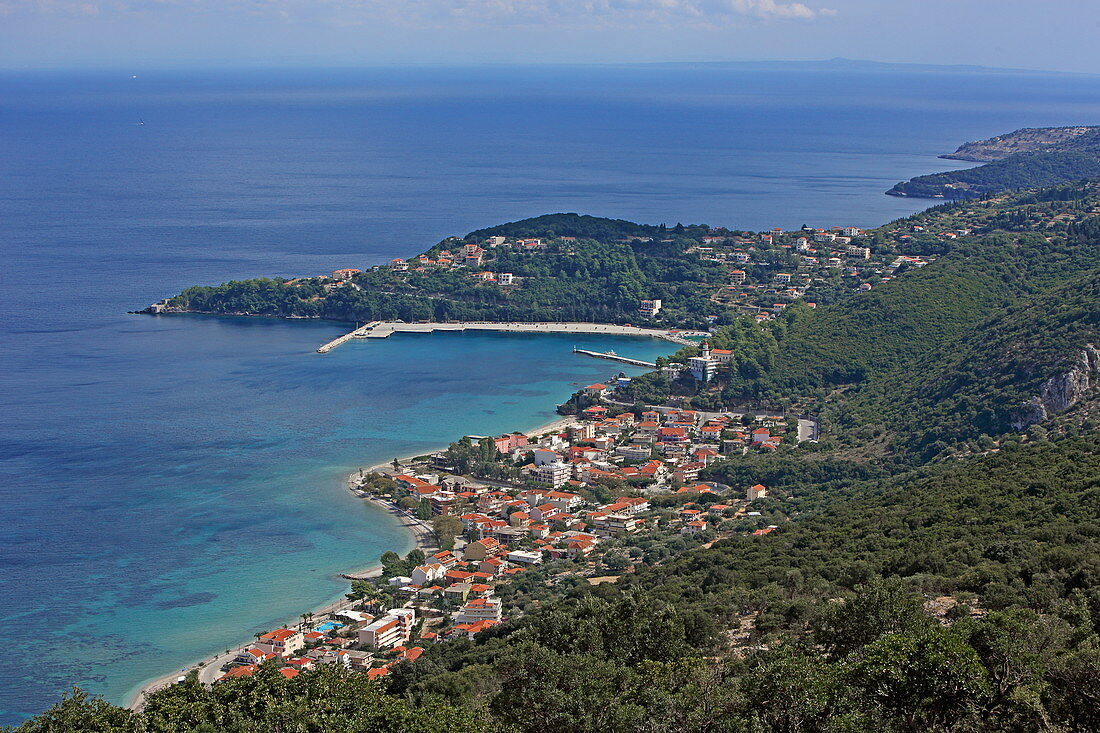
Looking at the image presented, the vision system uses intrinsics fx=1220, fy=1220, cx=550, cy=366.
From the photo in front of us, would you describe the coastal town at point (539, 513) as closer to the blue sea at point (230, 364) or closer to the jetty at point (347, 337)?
the jetty at point (347, 337)

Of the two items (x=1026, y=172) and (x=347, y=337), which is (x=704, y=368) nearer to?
(x=347, y=337)

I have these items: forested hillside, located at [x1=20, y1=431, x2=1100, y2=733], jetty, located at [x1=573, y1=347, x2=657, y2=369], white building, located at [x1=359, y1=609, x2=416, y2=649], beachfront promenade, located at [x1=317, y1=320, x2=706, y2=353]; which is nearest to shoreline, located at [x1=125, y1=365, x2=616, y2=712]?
white building, located at [x1=359, y1=609, x2=416, y2=649]

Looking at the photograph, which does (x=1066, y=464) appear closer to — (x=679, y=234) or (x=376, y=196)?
(x=679, y=234)

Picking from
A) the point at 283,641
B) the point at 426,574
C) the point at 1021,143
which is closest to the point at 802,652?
the point at 283,641

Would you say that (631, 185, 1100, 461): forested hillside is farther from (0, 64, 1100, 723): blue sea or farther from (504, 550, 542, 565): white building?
(504, 550, 542, 565): white building

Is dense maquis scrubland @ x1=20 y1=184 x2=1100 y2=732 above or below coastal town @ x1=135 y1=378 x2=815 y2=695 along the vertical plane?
above

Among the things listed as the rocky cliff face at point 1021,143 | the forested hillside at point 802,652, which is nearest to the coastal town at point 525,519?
the forested hillside at point 802,652
